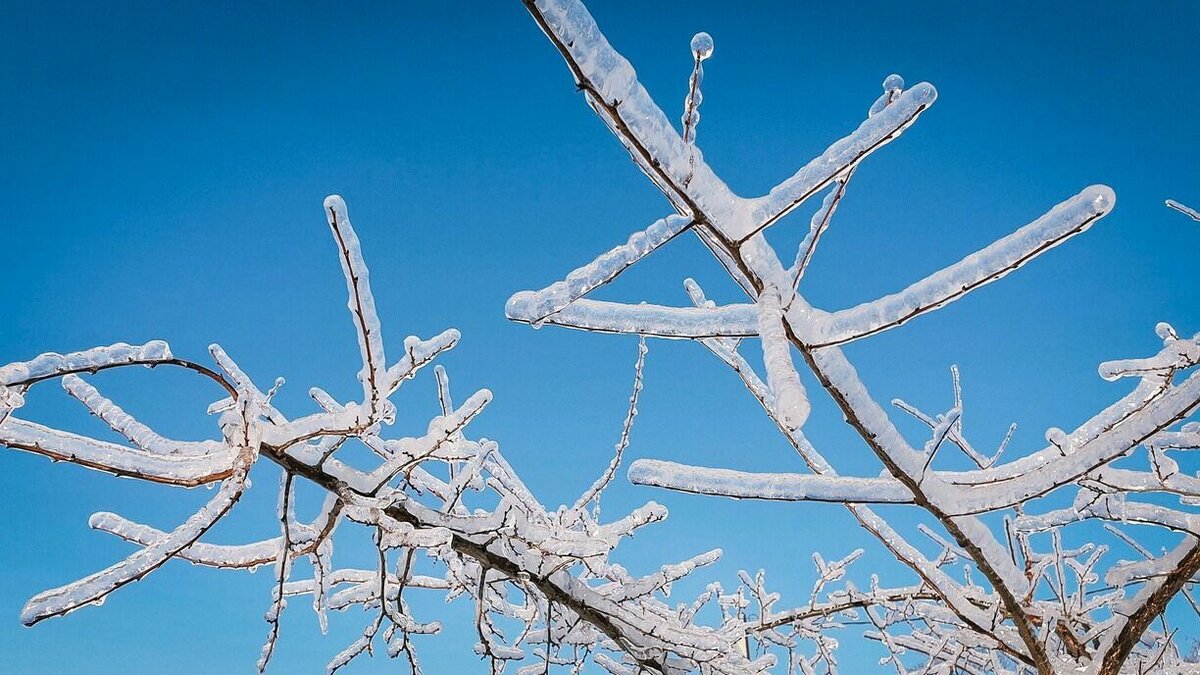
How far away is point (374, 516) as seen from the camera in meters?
2.09

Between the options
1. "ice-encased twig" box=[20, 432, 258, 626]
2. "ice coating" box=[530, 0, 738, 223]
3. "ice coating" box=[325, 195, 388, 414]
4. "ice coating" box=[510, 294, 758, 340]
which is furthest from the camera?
"ice-encased twig" box=[20, 432, 258, 626]

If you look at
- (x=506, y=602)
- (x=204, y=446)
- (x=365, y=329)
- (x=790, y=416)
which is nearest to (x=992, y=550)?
(x=790, y=416)

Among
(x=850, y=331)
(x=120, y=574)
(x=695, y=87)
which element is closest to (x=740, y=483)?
(x=850, y=331)

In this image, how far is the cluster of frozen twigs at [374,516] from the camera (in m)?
1.50

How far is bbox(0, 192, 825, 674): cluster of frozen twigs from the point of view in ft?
4.92

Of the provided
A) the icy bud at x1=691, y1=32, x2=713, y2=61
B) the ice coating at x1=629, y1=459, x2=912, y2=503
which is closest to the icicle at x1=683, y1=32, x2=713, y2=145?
the icy bud at x1=691, y1=32, x2=713, y2=61

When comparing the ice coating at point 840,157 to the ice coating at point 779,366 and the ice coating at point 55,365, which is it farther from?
the ice coating at point 55,365

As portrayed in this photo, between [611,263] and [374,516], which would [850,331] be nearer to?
[611,263]

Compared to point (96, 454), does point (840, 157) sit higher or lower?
lower

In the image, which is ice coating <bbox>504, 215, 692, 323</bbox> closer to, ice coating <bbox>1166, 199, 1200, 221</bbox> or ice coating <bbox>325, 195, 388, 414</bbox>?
ice coating <bbox>325, 195, 388, 414</bbox>

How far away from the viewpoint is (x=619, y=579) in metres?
3.62

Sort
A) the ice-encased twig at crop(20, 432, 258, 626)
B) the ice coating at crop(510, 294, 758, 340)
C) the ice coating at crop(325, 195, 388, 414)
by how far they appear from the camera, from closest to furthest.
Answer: the ice coating at crop(510, 294, 758, 340), the ice coating at crop(325, 195, 388, 414), the ice-encased twig at crop(20, 432, 258, 626)

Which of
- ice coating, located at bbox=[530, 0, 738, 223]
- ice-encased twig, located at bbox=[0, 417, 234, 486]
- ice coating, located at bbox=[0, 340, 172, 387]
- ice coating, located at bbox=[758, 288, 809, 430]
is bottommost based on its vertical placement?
ice coating, located at bbox=[758, 288, 809, 430]

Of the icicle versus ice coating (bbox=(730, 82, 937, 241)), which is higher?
the icicle
